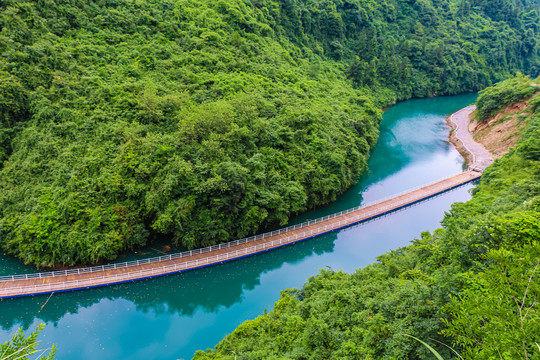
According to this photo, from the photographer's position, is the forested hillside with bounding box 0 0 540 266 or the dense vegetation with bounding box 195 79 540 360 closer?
the dense vegetation with bounding box 195 79 540 360

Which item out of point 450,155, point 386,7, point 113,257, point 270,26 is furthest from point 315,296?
point 386,7

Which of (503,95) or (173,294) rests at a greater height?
(503,95)

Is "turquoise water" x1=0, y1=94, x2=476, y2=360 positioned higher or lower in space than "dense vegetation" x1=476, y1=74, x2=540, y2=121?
lower

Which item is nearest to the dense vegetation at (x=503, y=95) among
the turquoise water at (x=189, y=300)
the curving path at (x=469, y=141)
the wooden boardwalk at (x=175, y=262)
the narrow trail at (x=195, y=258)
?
the curving path at (x=469, y=141)

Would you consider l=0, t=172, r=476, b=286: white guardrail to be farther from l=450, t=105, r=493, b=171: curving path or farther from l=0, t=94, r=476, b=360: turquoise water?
l=450, t=105, r=493, b=171: curving path

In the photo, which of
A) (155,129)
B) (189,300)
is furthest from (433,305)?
(155,129)

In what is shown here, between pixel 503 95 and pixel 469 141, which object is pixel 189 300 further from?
pixel 503 95

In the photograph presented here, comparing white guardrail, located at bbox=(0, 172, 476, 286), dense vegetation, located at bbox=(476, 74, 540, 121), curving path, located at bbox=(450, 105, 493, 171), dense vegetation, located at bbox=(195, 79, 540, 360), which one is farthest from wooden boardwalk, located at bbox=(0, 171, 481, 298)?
dense vegetation, located at bbox=(476, 74, 540, 121)
